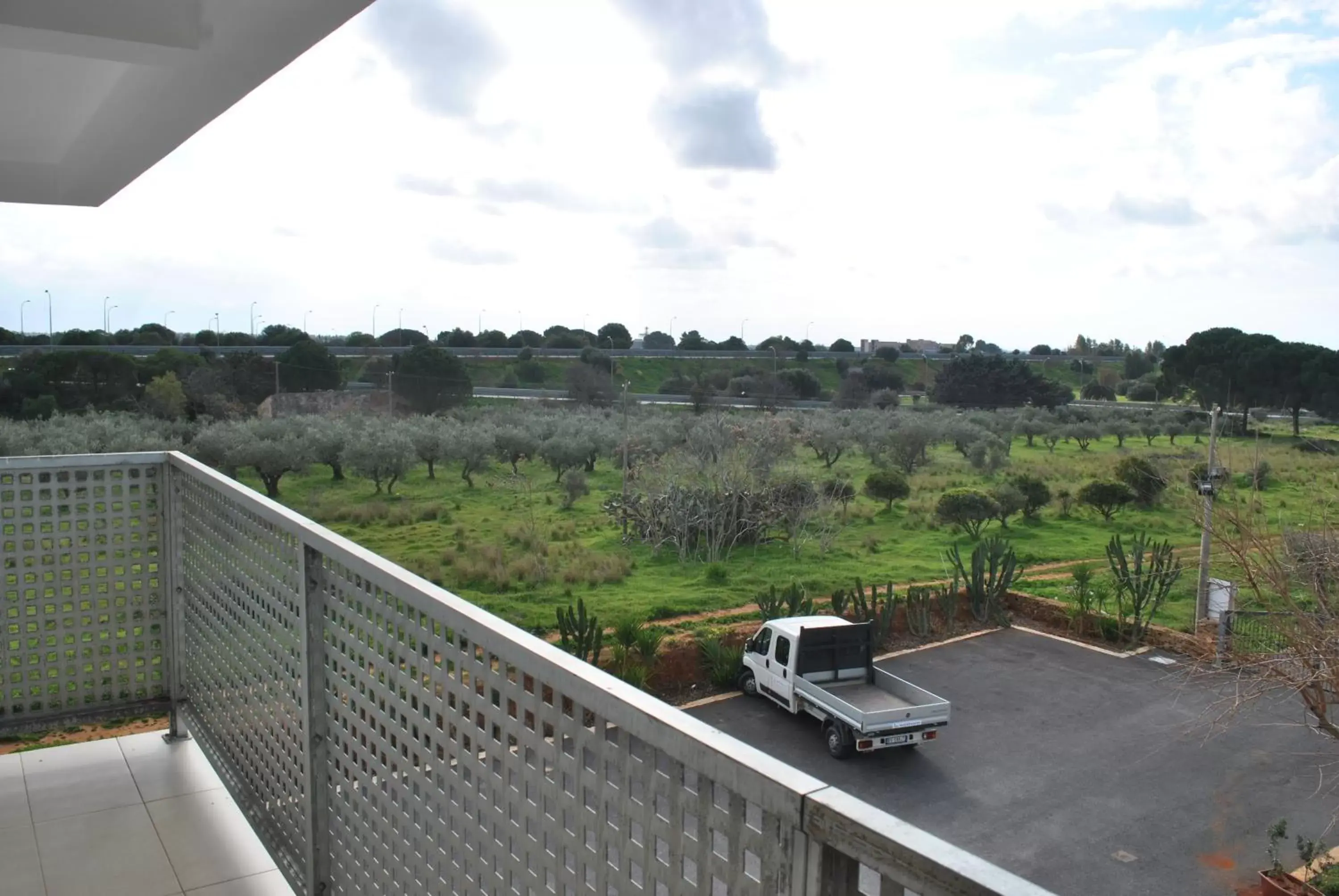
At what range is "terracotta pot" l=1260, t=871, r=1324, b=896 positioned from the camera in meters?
5.41

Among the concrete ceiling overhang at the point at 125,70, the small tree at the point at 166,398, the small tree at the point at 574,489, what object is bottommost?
the small tree at the point at 574,489

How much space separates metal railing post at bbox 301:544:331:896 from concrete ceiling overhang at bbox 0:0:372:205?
1.11 meters

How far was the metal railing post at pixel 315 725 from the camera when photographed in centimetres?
184

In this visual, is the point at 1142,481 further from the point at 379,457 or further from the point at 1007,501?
the point at 379,457

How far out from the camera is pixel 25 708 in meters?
3.00

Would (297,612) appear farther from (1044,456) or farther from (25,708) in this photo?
(1044,456)

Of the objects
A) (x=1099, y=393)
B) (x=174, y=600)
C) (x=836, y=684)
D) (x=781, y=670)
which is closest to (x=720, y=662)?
(x=781, y=670)

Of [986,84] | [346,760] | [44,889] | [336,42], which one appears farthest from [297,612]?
[986,84]

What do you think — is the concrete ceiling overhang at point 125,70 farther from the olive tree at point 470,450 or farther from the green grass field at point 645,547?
the olive tree at point 470,450

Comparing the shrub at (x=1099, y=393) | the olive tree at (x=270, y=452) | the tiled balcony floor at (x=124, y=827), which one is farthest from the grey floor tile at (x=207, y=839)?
the shrub at (x=1099, y=393)

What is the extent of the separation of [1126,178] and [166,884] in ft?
99.8

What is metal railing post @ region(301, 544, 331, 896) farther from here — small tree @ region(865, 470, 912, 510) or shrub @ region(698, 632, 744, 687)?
small tree @ region(865, 470, 912, 510)

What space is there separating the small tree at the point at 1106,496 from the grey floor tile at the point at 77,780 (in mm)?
17184

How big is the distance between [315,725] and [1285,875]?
622cm
